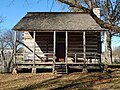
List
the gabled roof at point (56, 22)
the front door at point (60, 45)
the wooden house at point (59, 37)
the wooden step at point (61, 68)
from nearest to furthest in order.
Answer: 1. the wooden step at point (61, 68)
2. the gabled roof at point (56, 22)
3. the wooden house at point (59, 37)
4. the front door at point (60, 45)

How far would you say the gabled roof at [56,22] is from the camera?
23.5 metres

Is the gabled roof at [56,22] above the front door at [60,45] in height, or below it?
above

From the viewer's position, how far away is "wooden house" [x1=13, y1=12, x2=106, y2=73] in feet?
78.2

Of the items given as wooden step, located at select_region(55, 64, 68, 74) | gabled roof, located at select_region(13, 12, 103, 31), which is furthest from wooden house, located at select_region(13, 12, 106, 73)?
wooden step, located at select_region(55, 64, 68, 74)

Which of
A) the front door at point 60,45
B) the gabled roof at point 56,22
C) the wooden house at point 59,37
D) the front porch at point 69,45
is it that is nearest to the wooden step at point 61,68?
the wooden house at point 59,37

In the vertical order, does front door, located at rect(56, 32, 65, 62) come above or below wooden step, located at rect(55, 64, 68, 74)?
above

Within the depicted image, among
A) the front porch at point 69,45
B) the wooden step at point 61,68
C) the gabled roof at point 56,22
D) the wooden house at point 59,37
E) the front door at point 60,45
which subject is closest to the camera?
the wooden step at point 61,68

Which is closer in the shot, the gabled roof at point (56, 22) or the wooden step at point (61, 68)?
the wooden step at point (61, 68)

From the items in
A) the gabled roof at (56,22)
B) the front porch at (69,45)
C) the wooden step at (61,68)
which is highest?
the gabled roof at (56,22)

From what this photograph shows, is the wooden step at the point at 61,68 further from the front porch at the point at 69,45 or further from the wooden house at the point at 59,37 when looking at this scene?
the front porch at the point at 69,45

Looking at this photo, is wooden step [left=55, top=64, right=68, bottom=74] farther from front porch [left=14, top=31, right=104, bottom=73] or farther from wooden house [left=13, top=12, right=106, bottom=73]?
front porch [left=14, top=31, right=104, bottom=73]

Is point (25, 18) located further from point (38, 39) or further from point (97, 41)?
point (97, 41)

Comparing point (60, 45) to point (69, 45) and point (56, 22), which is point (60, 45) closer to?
point (69, 45)

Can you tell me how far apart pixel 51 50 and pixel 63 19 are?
3.49 meters
